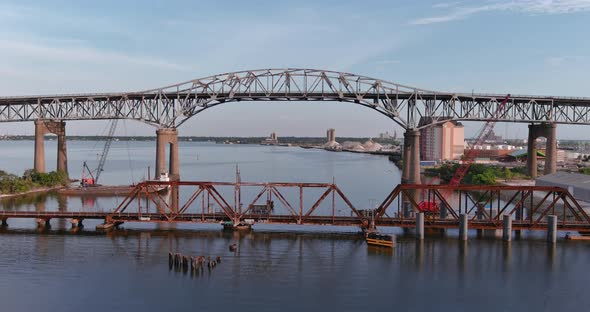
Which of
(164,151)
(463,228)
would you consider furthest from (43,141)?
(463,228)

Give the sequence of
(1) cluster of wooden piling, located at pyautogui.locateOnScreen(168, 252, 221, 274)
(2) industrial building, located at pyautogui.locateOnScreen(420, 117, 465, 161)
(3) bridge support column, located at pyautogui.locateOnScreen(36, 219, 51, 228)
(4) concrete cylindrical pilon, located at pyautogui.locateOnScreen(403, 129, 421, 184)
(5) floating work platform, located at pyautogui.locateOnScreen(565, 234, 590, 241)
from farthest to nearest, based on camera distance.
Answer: (2) industrial building, located at pyautogui.locateOnScreen(420, 117, 465, 161)
(4) concrete cylindrical pilon, located at pyautogui.locateOnScreen(403, 129, 421, 184)
(3) bridge support column, located at pyautogui.locateOnScreen(36, 219, 51, 228)
(5) floating work platform, located at pyautogui.locateOnScreen(565, 234, 590, 241)
(1) cluster of wooden piling, located at pyautogui.locateOnScreen(168, 252, 221, 274)

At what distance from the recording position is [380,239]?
132 feet

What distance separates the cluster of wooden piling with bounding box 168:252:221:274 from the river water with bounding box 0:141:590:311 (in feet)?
1.70

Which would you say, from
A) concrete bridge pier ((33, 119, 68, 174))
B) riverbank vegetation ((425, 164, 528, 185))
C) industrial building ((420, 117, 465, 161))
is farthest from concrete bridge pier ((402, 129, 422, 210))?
industrial building ((420, 117, 465, 161))

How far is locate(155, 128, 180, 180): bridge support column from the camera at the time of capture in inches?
3158

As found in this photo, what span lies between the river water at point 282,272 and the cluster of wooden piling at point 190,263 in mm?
518

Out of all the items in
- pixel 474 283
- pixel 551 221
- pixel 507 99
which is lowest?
pixel 474 283

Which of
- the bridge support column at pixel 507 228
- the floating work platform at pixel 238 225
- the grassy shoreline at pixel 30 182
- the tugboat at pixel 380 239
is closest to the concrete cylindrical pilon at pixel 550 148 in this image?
the bridge support column at pixel 507 228

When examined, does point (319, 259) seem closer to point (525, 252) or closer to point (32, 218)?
point (525, 252)

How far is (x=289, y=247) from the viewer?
132 feet

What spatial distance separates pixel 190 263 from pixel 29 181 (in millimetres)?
48829

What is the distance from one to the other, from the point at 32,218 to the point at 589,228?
154 feet

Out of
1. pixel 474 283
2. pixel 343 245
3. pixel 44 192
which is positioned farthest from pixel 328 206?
pixel 44 192

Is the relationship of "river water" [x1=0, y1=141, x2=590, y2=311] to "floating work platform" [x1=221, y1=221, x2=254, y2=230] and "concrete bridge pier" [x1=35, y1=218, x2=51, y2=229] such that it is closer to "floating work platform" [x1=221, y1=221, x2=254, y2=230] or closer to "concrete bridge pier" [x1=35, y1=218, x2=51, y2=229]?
"concrete bridge pier" [x1=35, y1=218, x2=51, y2=229]
